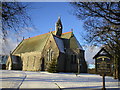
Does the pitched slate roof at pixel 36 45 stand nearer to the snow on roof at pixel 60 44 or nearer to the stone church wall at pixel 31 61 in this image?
the stone church wall at pixel 31 61

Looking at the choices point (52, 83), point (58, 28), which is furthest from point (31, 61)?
point (52, 83)

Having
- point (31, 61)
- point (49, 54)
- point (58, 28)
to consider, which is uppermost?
point (58, 28)

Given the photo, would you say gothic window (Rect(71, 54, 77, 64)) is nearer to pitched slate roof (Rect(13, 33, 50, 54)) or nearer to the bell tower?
pitched slate roof (Rect(13, 33, 50, 54))

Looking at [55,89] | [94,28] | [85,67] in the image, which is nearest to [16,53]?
[85,67]

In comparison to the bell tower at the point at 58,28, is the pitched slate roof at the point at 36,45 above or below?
below

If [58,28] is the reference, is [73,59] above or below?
below

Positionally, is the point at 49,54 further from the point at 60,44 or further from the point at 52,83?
the point at 52,83

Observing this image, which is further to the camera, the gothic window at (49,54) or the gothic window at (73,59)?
the gothic window at (49,54)

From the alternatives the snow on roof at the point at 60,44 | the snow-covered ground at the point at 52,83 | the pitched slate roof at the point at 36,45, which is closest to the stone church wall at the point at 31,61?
the pitched slate roof at the point at 36,45

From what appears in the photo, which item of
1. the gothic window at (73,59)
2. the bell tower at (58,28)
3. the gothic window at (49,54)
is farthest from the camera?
the bell tower at (58,28)

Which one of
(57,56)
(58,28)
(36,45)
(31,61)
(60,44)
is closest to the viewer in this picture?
(57,56)

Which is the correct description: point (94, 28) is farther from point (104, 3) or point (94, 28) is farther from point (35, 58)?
point (35, 58)

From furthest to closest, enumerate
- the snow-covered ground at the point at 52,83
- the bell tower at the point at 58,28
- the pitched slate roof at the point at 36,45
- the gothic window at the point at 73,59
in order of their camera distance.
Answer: the bell tower at the point at 58,28
the pitched slate roof at the point at 36,45
the gothic window at the point at 73,59
the snow-covered ground at the point at 52,83

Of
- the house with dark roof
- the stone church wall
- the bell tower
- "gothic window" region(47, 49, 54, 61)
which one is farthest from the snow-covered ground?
the bell tower
